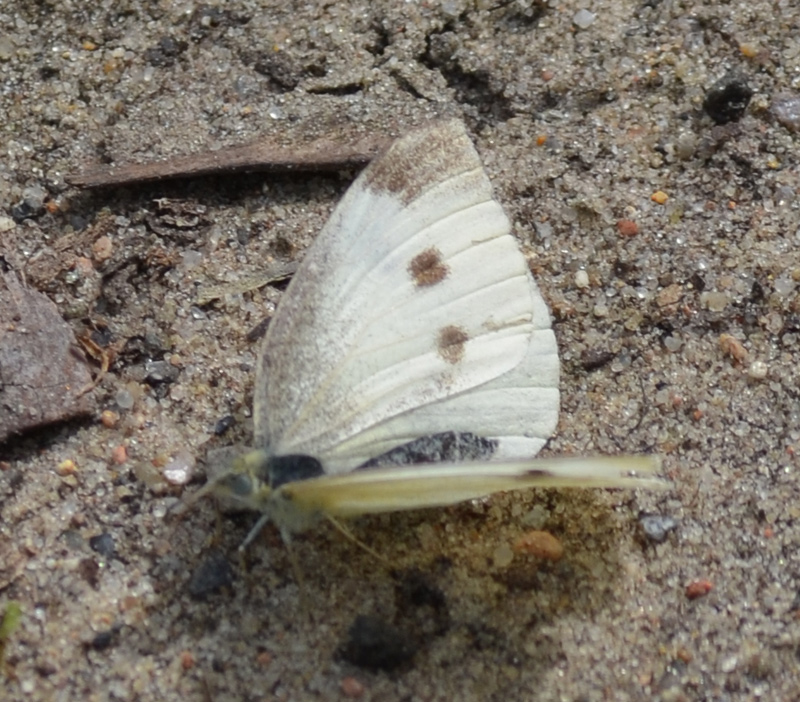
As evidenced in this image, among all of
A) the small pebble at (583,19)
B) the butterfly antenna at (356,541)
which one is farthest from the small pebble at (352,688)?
the small pebble at (583,19)

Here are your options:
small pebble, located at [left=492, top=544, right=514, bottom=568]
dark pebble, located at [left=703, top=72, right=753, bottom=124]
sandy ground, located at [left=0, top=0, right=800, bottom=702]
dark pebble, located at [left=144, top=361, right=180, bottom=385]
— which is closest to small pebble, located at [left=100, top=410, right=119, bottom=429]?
sandy ground, located at [left=0, top=0, right=800, bottom=702]

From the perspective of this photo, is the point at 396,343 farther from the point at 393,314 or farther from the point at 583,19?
the point at 583,19

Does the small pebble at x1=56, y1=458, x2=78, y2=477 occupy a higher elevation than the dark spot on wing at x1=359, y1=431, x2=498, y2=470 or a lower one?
lower

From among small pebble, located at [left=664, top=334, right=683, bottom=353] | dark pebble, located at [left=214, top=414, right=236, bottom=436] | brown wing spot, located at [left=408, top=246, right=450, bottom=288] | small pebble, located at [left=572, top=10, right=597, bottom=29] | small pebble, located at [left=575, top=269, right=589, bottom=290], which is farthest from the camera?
small pebble, located at [left=572, top=10, right=597, bottom=29]

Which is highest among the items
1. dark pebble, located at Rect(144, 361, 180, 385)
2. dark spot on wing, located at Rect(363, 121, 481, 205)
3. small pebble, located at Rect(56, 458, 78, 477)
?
dark spot on wing, located at Rect(363, 121, 481, 205)

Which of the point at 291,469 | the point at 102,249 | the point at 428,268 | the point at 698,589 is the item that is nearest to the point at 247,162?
the point at 102,249

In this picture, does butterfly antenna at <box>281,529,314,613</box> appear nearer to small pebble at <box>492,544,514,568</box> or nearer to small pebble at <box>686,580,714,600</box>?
small pebble at <box>492,544,514,568</box>

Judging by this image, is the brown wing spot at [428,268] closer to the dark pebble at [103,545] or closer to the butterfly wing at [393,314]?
the butterfly wing at [393,314]

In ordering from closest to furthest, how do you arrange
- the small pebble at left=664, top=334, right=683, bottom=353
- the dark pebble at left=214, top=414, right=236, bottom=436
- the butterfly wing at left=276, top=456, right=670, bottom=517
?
the butterfly wing at left=276, top=456, right=670, bottom=517 → the dark pebble at left=214, top=414, right=236, bottom=436 → the small pebble at left=664, top=334, right=683, bottom=353
